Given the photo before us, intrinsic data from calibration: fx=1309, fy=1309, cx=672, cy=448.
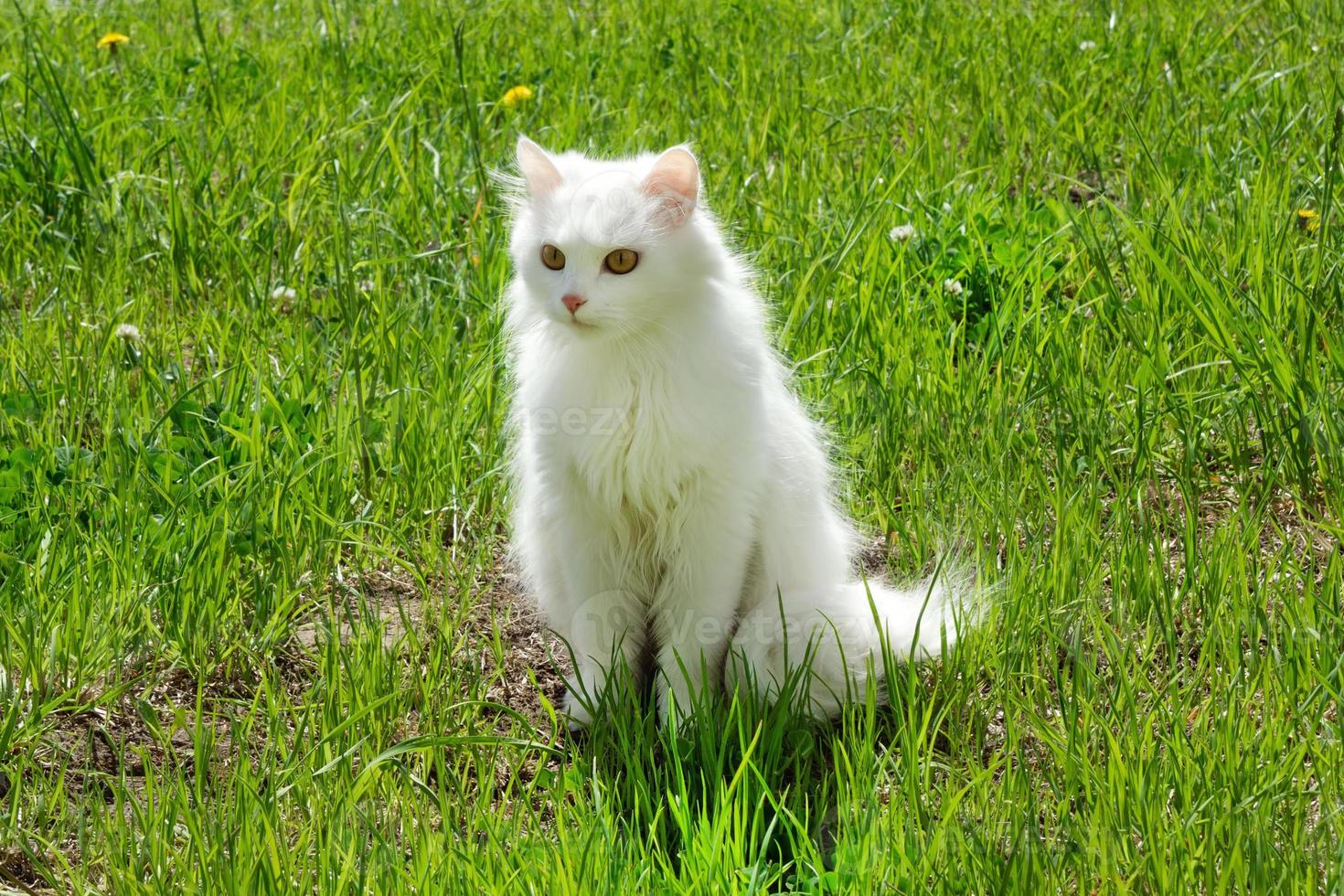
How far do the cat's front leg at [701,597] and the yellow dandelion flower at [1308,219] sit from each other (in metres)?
2.03

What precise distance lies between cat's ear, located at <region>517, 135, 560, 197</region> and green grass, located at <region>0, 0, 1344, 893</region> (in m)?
0.82

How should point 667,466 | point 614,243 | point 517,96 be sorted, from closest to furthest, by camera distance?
point 614,243 < point 667,466 < point 517,96

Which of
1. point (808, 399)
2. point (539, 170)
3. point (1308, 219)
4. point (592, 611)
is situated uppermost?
point (1308, 219)

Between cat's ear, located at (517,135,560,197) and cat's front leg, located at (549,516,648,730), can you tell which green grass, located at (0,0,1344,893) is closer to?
cat's front leg, located at (549,516,648,730)

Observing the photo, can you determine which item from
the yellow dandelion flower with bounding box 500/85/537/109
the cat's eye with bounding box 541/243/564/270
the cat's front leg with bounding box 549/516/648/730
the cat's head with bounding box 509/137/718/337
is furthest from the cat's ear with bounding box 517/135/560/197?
the yellow dandelion flower with bounding box 500/85/537/109

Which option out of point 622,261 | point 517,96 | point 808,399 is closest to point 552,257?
point 622,261

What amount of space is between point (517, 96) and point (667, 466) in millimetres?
2752

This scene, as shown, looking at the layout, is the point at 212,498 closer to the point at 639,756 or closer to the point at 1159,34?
the point at 639,756

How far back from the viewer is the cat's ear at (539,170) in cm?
228

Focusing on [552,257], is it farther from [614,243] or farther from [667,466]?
[667,466]

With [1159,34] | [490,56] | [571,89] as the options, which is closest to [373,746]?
[571,89]

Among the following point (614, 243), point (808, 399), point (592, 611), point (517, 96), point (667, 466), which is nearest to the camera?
point (614, 243)

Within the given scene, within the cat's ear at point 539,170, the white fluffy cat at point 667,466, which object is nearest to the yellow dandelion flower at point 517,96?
the white fluffy cat at point 667,466

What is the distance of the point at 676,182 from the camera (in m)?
2.20
